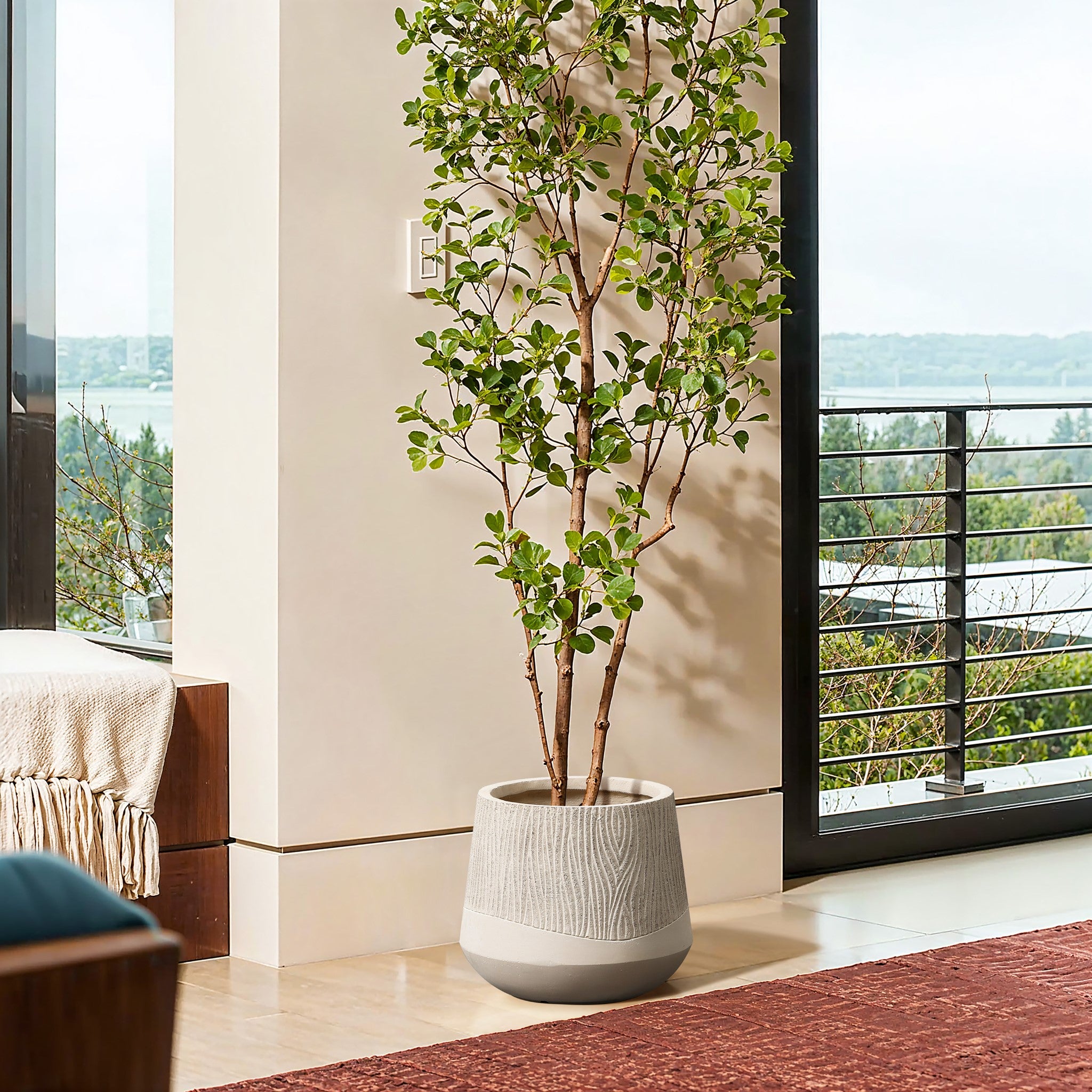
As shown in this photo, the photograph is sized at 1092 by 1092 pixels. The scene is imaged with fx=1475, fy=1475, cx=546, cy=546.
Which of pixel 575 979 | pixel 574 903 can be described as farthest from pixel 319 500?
pixel 575 979

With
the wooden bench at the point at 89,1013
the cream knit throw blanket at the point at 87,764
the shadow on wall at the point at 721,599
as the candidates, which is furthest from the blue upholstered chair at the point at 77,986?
the shadow on wall at the point at 721,599

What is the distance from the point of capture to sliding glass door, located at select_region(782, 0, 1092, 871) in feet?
11.2

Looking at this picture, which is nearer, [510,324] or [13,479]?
[510,324]

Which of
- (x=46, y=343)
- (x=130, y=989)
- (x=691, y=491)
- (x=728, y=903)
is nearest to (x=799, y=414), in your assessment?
(x=691, y=491)

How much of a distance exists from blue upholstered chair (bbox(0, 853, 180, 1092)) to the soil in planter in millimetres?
1864

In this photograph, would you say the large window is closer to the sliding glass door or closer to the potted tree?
the potted tree

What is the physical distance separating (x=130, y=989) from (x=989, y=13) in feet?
12.6

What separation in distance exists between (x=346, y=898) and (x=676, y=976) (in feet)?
2.04

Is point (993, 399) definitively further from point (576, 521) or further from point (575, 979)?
point (575, 979)

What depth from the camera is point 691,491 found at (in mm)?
3172

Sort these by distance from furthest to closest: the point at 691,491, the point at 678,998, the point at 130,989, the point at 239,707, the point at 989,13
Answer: the point at 989,13 → the point at 691,491 → the point at 239,707 → the point at 678,998 → the point at 130,989

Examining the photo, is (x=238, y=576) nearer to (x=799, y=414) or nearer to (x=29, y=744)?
(x=29, y=744)

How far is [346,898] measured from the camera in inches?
108

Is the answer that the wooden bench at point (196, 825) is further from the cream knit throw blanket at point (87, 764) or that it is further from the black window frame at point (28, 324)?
the black window frame at point (28, 324)
